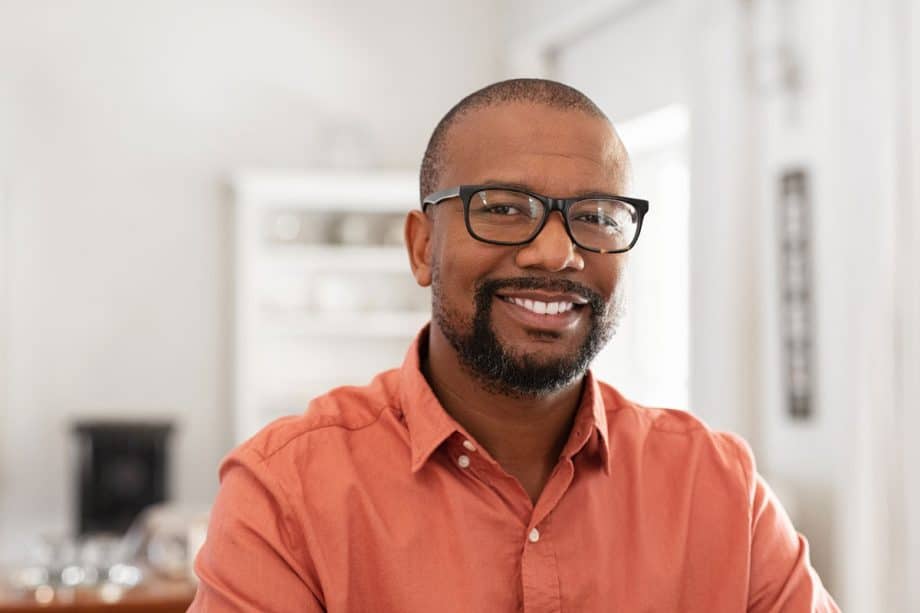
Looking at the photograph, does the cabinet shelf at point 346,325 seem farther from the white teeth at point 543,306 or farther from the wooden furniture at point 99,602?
the white teeth at point 543,306

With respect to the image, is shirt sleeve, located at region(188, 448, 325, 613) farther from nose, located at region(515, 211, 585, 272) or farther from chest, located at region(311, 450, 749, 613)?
nose, located at region(515, 211, 585, 272)

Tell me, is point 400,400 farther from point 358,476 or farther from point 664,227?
point 664,227

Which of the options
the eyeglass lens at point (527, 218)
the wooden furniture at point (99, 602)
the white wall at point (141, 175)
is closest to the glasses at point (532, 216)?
the eyeglass lens at point (527, 218)

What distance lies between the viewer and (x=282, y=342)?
6109 mm

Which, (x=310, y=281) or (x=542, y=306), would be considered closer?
(x=542, y=306)

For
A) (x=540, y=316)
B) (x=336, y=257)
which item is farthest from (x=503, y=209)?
(x=336, y=257)

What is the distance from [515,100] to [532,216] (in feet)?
0.55

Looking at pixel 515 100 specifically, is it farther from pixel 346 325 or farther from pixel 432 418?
pixel 346 325

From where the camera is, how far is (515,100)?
1.51 m

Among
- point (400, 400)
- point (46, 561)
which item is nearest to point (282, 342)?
point (46, 561)

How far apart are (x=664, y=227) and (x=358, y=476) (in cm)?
389

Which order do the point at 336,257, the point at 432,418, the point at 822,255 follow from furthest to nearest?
the point at 336,257 → the point at 822,255 → the point at 432,418

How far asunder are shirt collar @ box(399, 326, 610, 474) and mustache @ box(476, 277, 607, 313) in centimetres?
14

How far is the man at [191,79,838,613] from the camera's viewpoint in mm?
1408
